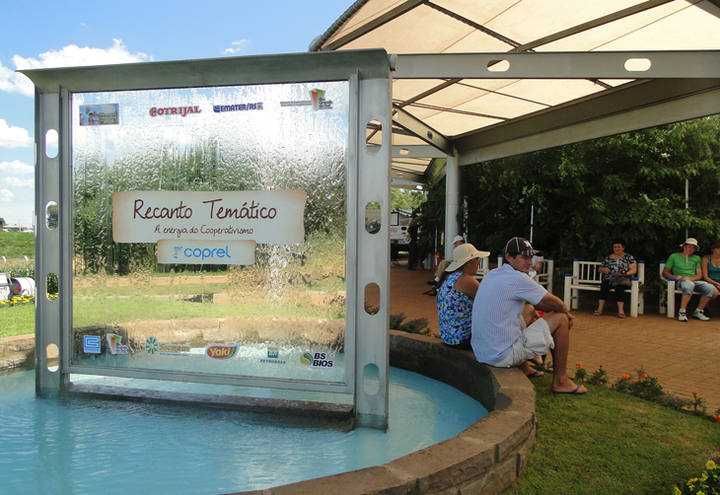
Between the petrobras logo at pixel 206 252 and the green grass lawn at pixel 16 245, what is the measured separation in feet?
72.0

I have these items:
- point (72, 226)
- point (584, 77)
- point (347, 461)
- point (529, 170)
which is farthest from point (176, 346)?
point (529, 170)

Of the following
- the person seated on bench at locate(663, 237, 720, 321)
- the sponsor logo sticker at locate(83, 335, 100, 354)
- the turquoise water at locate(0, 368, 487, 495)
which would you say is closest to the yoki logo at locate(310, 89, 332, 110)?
the turquoise water at locate(0, 368, 487, 495)

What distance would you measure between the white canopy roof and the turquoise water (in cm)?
312

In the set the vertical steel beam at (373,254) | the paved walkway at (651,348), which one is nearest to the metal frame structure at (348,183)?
the vertical steel beam at (373,254)

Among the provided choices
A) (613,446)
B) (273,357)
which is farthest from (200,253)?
(613,446)

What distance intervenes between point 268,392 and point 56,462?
1.57 m

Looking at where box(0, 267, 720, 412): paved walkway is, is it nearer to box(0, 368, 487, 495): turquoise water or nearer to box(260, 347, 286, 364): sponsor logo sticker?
box(0, 368, 487, 495): turquoise water

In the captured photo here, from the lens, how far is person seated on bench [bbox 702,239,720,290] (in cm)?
812

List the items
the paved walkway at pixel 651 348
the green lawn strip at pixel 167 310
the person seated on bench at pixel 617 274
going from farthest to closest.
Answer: the person seated on bench at pixel 617 274, the paved walkway at pixel 651 348, the green lawn strip at pixel 167 310

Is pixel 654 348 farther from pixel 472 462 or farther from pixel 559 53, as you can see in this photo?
pixel 472 462

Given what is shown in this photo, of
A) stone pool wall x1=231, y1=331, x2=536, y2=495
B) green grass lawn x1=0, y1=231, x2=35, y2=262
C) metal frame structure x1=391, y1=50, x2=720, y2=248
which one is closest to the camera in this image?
stone pool wall x1=231, y1=331, x2=536, y2=495

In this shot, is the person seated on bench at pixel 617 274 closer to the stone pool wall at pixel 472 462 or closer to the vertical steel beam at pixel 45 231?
the stone pool wall at pixel 472 462

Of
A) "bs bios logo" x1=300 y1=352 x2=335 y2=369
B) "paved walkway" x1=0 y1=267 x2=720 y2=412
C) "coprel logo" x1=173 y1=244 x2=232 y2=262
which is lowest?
"paved walkway" x1=0 y1=267 x2=720 y2=412

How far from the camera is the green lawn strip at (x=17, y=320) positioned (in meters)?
6.35
